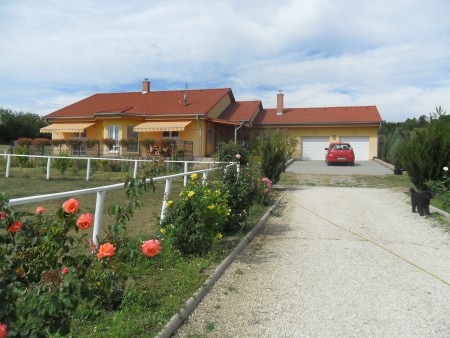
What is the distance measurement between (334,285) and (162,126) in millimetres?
22035

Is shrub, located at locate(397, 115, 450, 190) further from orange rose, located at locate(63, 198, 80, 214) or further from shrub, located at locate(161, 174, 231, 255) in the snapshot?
orange rose, located at locate(63, 198, 80, 214)

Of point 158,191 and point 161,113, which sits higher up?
point 161,113

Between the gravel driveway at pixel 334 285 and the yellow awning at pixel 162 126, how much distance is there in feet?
58.4

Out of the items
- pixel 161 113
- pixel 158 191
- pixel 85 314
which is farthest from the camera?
pixel 161 113

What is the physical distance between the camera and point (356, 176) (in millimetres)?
18969

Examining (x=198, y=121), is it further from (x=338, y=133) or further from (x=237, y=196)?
(x=237, y=196)

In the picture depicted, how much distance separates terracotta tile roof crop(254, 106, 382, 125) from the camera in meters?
30.9

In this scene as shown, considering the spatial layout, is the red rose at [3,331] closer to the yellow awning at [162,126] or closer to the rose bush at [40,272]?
the rose bush at [40,272]

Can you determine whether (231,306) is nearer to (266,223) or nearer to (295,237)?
(295,237)

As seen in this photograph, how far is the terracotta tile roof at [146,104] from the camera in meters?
27.0

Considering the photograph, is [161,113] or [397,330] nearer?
[397,330]

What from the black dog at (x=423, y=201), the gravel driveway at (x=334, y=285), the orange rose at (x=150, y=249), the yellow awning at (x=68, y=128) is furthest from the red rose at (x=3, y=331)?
the yellow awning at (x=68, y=128)

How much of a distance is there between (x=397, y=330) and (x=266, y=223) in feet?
16.0

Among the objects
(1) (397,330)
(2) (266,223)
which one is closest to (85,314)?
(1) (397,330)
